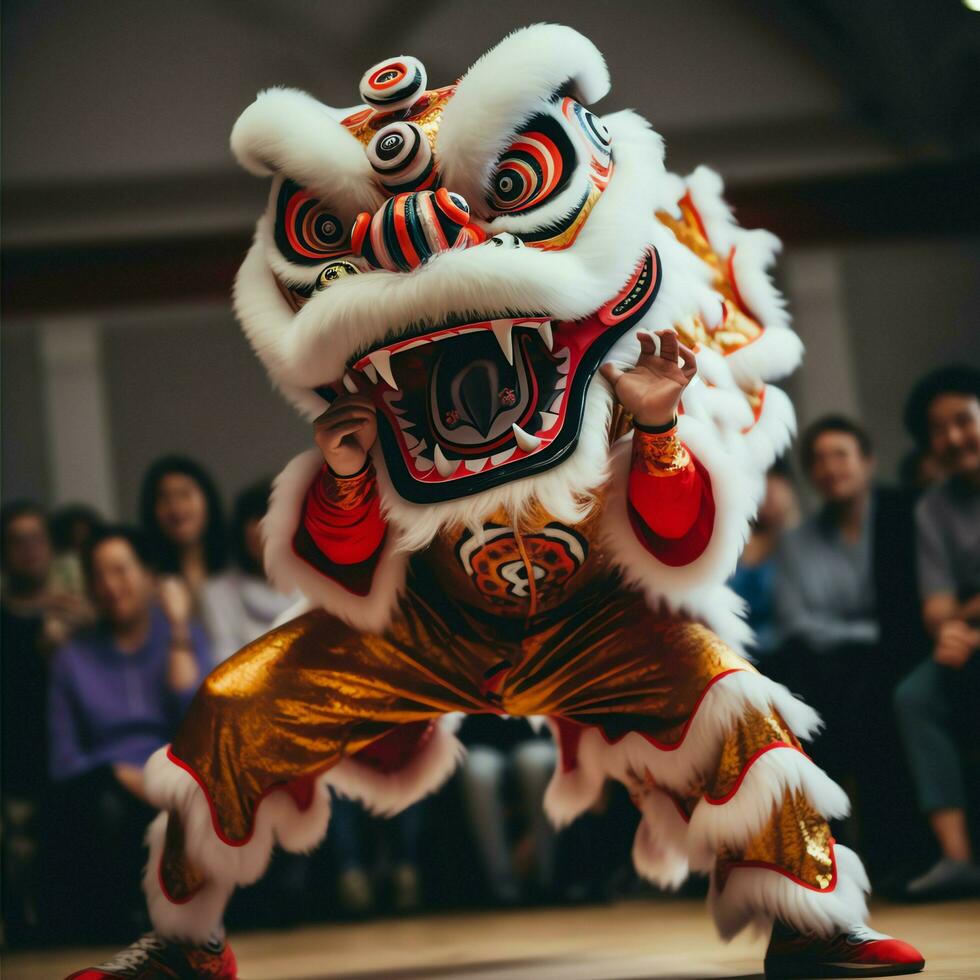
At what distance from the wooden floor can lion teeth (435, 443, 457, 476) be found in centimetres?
67

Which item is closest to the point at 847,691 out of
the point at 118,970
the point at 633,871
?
the point at 633,871

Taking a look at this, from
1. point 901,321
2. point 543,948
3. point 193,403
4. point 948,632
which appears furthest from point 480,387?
point 901,321

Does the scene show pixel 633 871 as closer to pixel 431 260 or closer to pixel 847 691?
pixel 847 691

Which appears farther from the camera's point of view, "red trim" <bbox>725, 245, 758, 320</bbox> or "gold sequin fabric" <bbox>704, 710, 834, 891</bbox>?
"red trim" <bbox>725, 245, 758, 320</bbox>

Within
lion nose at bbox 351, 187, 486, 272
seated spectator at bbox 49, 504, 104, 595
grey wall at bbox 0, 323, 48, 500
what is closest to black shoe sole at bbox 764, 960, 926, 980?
lion nose at bbox 351, 187, 486, 272

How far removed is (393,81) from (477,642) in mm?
654

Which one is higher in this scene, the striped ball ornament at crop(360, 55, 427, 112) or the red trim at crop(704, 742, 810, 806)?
the striped ball ornament at crop(360, 55, 427, 112)

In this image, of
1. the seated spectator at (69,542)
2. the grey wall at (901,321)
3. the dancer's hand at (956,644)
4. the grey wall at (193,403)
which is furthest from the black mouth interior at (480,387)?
the grey wall at (901,321)

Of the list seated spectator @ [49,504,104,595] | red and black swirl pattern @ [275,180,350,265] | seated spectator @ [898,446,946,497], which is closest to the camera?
red and black swirl pattern @ [275,180,350,265]

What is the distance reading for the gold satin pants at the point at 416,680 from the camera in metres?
1.54

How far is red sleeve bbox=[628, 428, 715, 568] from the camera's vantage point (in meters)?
1.43

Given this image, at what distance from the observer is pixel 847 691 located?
8.45 feet

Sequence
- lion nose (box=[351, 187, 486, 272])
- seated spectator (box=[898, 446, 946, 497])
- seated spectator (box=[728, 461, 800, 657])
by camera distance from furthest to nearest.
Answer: seated spectator (box=[728, 461, 800, 657]), seated spectator (box=[898, 446, 946, 497]), lion nose (box=[351, 187, 486, 272])

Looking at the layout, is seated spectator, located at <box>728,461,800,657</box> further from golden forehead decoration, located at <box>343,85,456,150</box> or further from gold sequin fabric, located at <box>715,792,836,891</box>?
golden forehead decoration, located at <box>343,85,456,150</box>
